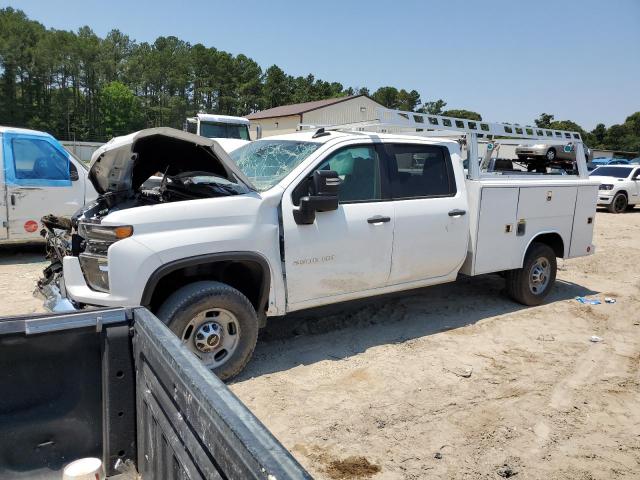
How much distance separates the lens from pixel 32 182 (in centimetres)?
761

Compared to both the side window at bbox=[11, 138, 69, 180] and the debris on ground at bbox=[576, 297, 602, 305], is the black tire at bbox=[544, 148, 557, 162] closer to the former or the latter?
the debris on ground at bbox=[576, 297, 602, 305]

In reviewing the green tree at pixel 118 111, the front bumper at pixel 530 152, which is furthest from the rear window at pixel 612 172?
the green tree at pixel 118 111

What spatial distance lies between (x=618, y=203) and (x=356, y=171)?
1707 cm

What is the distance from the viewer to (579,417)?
3789mm

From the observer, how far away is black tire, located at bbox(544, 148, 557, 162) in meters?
6.90

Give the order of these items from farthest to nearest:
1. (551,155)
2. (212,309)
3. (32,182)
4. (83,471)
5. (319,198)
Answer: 1. (32,182)
2. (551,155)
3. (319,198)
4. (212,309)
5. (83,471)

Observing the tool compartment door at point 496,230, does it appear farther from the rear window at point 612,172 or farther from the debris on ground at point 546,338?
the rear window at point 612,172

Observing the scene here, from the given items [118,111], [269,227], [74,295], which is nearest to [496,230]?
[269,227]

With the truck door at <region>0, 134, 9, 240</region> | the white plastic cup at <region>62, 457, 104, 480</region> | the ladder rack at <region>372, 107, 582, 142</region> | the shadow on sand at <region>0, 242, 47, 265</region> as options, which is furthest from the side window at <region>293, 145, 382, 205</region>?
the shadow on sand at <region>0, 242, 47, 265</region>

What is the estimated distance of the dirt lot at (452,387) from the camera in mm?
3246

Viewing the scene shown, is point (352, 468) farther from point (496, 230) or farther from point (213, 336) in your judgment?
point (496, 230)

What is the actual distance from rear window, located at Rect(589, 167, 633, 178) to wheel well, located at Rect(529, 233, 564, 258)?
46.6 feet

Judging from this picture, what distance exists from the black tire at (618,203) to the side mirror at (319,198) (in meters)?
17.3

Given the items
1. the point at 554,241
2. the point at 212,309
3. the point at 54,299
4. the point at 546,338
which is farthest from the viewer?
the point at 554,241
